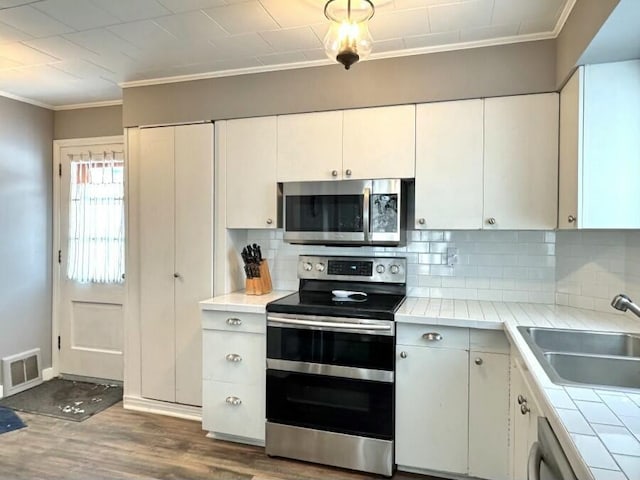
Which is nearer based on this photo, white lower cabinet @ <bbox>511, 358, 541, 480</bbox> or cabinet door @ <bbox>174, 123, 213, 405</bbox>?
white lower cabinet @ <bbox>511, 358, 541, 480</bbox>

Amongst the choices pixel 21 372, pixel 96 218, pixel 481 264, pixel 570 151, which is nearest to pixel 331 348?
pixel 481 264

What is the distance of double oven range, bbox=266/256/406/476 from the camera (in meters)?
2.30

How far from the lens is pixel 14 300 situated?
3.50 metres

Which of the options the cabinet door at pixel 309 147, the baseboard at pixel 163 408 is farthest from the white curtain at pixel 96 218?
the cabinet door at pixel 309 147

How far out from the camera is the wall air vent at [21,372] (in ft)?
11.2

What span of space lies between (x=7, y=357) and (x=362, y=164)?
324cm

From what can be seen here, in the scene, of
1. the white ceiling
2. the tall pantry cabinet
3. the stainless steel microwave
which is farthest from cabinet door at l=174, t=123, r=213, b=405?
the stainless steel microwave

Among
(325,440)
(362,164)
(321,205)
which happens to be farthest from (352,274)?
(325,440)

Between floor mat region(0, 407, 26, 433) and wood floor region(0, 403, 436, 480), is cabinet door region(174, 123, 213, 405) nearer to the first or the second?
wood floor region(0, 403, 436, 480)

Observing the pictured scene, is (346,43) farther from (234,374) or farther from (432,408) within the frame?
(234,374)

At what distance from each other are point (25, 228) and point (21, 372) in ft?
3.94

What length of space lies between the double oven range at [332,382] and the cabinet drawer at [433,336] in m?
0.06

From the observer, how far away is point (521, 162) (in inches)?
94.3

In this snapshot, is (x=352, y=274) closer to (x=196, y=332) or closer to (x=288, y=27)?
(x=196, y=332)
